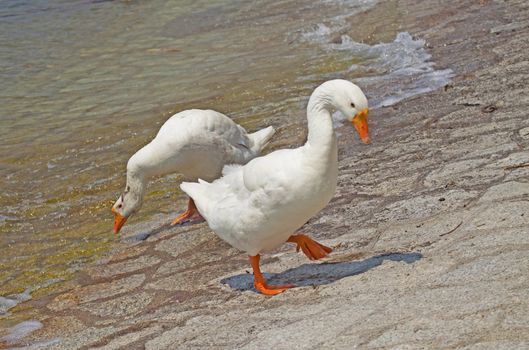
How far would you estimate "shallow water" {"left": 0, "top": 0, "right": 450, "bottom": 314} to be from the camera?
766cm

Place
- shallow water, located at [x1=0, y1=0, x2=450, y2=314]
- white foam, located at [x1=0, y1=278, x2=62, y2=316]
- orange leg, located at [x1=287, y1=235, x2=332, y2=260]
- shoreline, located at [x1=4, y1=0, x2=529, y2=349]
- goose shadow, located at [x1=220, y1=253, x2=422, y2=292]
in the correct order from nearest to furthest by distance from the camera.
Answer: shoreline, located at [x1=4, y1=0, x2=529, y2=349], goose shadow, located at [x1=220, y1=253, x2=422, y2=292], orange leg, located at [x1=287, y1=235, x2=332, y2=260], white foam, located at [x1=0, y1=278, x2=62, y2=316], shallow water, located at [x1=0, y1=0, x2=450, y2=314]

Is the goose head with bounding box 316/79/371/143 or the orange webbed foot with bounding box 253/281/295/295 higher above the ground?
the goose head with bounding box 316/79/371/143

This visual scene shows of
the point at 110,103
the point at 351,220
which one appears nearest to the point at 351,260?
the point at 351,220

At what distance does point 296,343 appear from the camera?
159 inches

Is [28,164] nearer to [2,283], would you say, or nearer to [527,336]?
[2,283]

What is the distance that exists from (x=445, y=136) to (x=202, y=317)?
119 inches

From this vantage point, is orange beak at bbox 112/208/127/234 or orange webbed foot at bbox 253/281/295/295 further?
orange beak at bbox 112/208/127/234

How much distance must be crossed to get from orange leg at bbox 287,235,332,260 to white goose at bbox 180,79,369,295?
7.3 inches

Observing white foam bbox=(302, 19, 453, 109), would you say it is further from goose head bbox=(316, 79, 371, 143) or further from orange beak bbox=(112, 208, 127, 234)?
goose head bbox=(316, 79, 371, 143)

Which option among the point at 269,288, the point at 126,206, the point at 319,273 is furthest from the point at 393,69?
the point at 269,288

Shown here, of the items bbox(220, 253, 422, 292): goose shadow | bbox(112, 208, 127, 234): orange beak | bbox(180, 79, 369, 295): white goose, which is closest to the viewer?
bbox(180, 79, 369, 295): white goose

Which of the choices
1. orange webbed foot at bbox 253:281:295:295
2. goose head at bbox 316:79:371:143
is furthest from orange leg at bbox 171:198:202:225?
goose head at bbox 316:79:371:143

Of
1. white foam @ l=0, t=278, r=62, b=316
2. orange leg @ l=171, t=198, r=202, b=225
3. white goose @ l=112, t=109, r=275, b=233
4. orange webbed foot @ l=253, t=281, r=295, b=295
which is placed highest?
white goose @ l=112, t=109, r=275, b=233

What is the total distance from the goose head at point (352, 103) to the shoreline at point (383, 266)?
810 millimetres
